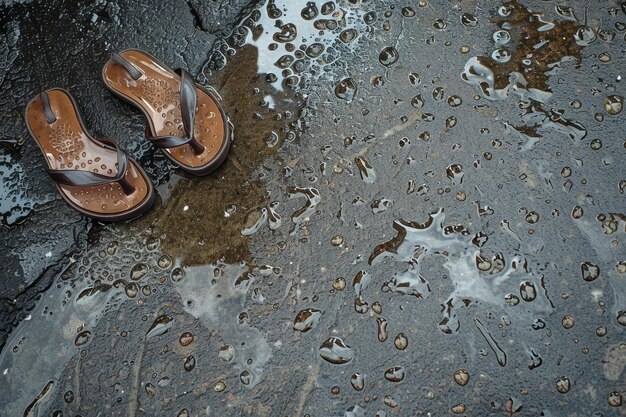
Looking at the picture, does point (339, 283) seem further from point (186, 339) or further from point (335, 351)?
point (186, 339)

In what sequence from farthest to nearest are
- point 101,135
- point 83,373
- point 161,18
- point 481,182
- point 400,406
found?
1. point 161,18
2. point 101,135
3. point 481,182
4. point 83,373
5. point 400,406

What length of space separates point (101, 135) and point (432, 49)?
1.74m

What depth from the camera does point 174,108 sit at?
2.75 metres

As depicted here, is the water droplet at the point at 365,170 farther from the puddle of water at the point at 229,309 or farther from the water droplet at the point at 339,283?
the puddle of water at the point at 229,309

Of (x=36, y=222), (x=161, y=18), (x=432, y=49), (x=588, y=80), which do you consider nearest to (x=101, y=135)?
(x=36, y=222)

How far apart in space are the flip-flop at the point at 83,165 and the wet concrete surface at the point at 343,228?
12cm

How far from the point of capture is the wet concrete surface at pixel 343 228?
2.38 m

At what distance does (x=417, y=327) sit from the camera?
2.42 m

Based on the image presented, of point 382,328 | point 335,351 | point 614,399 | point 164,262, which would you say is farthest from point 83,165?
point 614,399

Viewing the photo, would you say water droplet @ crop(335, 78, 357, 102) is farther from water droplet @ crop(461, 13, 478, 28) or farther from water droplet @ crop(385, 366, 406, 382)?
water droplet @ crop(385, 366, 406, 382)

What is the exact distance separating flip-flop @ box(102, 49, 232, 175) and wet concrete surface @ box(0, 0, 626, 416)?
14cm

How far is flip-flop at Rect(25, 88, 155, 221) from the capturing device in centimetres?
252

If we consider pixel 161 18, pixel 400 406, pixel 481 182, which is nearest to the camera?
pixel 400 406

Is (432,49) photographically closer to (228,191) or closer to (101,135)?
(228,191)
